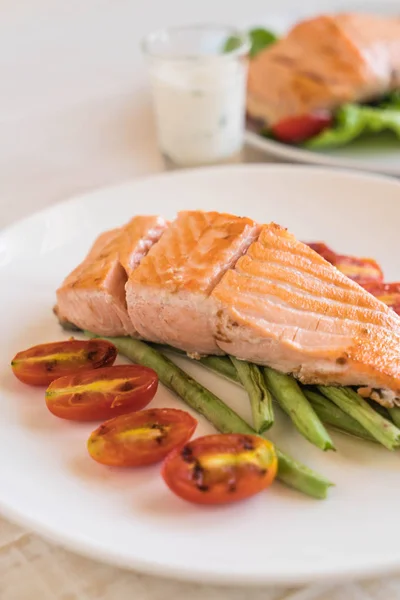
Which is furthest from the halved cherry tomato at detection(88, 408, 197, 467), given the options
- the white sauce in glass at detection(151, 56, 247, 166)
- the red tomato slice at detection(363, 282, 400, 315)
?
the white sauce in glass at detection(151, 56, 247, 166)

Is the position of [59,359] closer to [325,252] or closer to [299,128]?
[325,252]

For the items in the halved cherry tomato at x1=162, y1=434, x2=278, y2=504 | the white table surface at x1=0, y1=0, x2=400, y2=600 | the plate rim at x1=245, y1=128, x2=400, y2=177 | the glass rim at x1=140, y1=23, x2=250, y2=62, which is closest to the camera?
the halved cherry tomato at x1=162, y1=434, x2=278, y2=504

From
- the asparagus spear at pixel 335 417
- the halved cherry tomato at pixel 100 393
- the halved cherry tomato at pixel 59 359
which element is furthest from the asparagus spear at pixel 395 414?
the halved cherry tomato at pixel 59 359

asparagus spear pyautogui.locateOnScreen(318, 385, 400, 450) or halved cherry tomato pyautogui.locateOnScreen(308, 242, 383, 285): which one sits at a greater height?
halved cherry tomato pyautogui.locateOnScreen(308, 242, 383, 285)

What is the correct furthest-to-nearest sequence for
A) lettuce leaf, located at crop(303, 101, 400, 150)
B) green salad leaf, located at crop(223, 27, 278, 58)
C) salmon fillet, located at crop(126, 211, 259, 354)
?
1. green salad leaf, located at crop(223, 27, 278, 58)
2. lettuce leaf, located at crop(303, 101, 400, 150)
3. salmon fillet, located at crop(126, 211, 259, 354)

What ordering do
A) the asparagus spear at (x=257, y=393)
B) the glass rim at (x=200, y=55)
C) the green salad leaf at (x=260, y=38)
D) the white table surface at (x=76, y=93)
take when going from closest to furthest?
1. the asparagus spear at (x=257, y=393)
2. the glass rim at (x=200, y=55)
3. the white table surface at (x=76, y=93)
4. the green salad leaf at (x=260, y=38)

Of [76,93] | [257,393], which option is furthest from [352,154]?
[76,93]

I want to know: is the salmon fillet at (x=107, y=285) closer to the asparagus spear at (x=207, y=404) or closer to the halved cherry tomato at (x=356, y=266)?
the asparagus spear at (x=207, y=404)

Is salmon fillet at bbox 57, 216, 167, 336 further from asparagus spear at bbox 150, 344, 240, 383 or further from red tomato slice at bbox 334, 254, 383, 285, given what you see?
red tomato slice at bbox 334, 254, 383, 285
